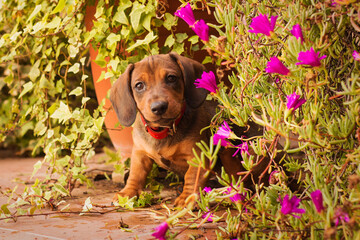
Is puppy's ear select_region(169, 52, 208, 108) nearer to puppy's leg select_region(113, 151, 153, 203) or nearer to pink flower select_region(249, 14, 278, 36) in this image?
puppy's leg select_region(113, 151, 153, 203)

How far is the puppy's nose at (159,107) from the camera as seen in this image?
2457 mm

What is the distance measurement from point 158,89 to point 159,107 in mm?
190

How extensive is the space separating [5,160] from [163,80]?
3.41 m

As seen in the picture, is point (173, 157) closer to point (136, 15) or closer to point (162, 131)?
point (162, 131)

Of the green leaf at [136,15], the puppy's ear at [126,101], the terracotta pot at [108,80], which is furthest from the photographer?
the terracotta pot at [108,80]

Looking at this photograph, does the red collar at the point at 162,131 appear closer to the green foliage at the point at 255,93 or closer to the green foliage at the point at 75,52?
the green foliage at the point at 255,93

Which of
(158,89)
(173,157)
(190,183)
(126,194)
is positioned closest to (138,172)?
(126,194)

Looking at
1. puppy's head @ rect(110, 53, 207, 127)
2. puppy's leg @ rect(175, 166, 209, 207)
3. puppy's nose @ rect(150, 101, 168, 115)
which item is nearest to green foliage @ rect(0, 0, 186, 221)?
puppy's head @ rect(110, 53, 207, 127)

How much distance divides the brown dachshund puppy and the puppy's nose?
2.4 inches

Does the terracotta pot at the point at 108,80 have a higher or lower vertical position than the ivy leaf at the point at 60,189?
higher

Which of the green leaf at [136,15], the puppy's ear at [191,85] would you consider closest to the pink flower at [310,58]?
the puppy's ear at [191,85]

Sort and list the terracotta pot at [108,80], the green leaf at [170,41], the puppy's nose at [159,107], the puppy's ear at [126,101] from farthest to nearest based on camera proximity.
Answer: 1. the terracotta pot at [108,80]
2. the green leaf at [170,41]
3. the puppy's ear at [126,101]
4. the puppy's nose at [159,107]

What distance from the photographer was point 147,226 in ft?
7.38

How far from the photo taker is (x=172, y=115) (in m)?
2.53
